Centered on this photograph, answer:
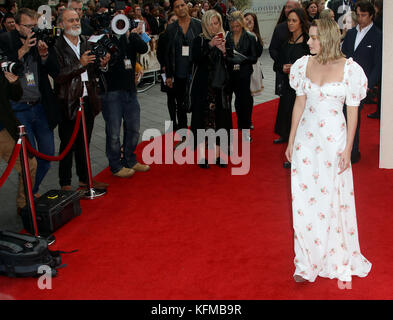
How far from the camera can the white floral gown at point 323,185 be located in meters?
3.24

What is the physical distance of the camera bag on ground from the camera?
3.57 metres

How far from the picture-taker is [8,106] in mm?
4160

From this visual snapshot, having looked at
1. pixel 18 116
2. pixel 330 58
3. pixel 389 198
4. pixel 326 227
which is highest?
pixel 330 58

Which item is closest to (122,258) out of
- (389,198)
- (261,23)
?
(389,198)

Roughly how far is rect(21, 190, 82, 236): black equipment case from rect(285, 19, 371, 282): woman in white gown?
211cm

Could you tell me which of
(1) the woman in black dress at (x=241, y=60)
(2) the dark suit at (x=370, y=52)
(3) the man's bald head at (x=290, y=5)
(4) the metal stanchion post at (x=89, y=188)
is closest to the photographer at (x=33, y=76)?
(4) the metal stanchion post at (x=89, y=188)

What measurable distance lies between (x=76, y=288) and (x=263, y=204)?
2.05m

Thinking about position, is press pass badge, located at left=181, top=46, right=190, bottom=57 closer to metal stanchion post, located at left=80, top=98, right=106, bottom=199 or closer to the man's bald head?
the man's bald head

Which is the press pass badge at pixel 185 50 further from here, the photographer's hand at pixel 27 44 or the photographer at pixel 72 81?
the photographer's hand at pixel 27 44

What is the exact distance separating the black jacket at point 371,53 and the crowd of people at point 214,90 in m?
0.01

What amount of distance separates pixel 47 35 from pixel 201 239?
93.1 inches

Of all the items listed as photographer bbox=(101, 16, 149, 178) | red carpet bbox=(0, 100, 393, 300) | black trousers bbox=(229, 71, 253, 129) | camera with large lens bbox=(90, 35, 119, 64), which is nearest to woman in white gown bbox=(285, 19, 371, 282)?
red carpet bbox=(0, 100, 393, 300)

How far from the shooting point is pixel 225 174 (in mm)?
5719
